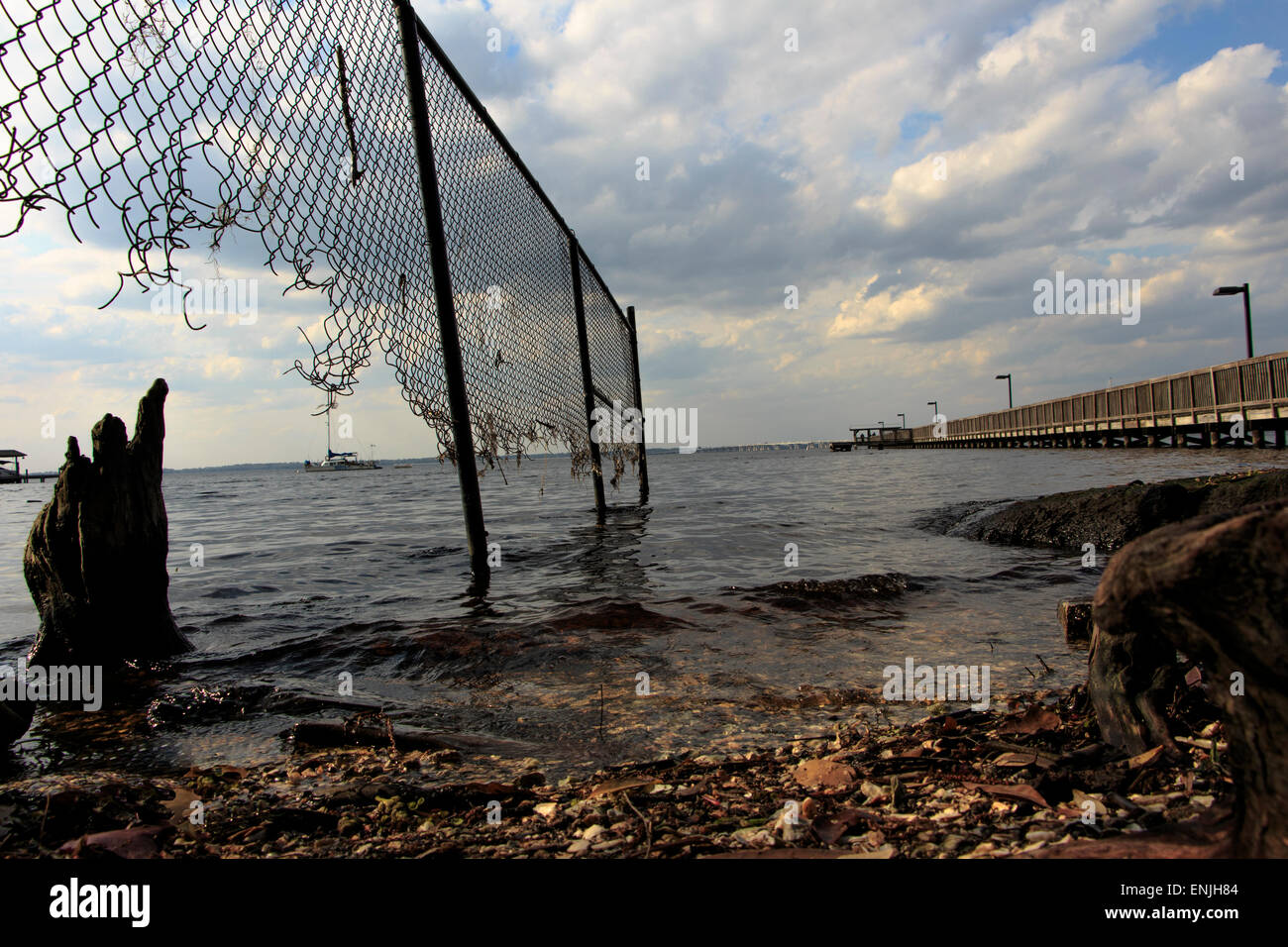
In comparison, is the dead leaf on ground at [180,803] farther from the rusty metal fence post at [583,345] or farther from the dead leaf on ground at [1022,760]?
the rusty metal fence post at [583,345]

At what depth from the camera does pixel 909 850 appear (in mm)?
1604

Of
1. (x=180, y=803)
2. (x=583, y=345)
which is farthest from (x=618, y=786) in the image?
(x=583, y=345)

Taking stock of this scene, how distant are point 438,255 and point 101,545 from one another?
265 centimetres

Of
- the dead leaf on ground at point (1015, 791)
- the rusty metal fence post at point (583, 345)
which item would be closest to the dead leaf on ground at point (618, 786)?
the dead leaf on ground at point (1015, 791)

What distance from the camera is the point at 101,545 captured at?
3514mm

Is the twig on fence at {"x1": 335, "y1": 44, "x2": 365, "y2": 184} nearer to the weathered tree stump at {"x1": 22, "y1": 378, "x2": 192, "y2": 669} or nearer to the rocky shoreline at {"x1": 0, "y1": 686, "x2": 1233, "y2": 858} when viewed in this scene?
the weathered tree stump at {"x1": 22, "y1": 378, "x2": 192, "y2": 669}

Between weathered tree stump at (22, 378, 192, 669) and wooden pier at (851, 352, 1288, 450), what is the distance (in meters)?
28.5

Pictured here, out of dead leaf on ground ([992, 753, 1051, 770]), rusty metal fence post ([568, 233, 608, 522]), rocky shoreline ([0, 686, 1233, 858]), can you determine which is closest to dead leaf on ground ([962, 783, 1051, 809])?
rocky shoreline ([0, 686, 1233, 858])

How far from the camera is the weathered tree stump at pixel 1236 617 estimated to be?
3.43 ft

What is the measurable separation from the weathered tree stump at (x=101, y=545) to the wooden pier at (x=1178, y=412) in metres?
28.5

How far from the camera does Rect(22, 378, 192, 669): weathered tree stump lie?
3512 millimetres

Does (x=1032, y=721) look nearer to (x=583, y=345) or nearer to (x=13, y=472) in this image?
(x=583, y=345)
